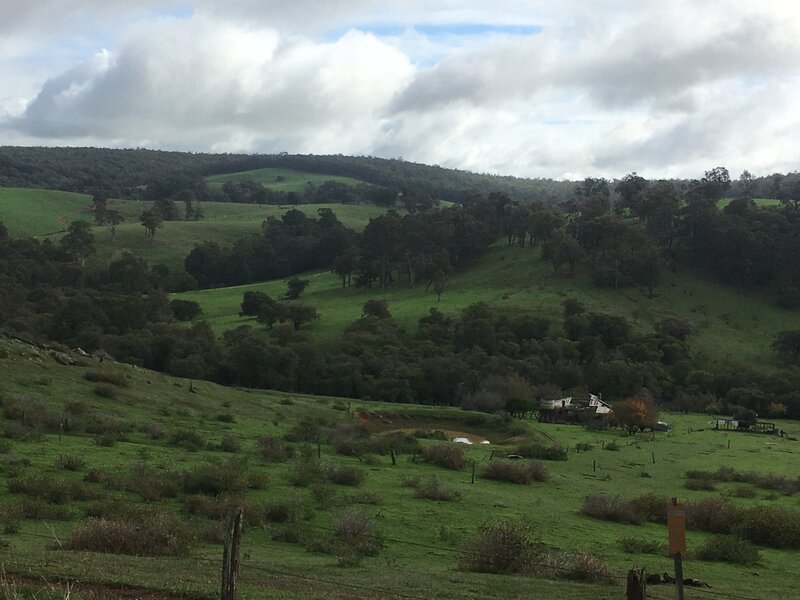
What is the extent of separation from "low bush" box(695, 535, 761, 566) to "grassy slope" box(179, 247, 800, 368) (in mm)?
63208

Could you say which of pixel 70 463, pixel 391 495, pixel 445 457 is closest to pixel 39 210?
pixel 445 457

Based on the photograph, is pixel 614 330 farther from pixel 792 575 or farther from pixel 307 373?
pixel 792 575

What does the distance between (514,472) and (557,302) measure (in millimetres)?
63483

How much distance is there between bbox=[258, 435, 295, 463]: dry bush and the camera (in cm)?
3337

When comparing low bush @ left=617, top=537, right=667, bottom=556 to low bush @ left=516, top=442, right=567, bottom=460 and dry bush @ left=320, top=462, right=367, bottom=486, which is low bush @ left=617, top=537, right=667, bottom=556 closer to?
dry bush @ left=320, top=462, right=367, bottom=486

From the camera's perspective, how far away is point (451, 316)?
9244 centimetres

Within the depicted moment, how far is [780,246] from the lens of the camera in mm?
107375

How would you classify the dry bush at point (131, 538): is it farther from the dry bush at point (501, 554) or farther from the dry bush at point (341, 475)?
the dry bush at point (341, 475)

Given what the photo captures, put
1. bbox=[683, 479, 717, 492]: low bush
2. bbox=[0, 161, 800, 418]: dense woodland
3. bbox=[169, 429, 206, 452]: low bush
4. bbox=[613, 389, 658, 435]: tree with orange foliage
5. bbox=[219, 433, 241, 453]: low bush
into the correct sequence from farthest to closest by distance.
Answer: bbox=[0, 161, 800, 418]: dense woodland, bbox=[613, 389, 658, 435]: tree with orange foliage, bbox=[683, 479, 717, 492]: low bush, bbox=[219, 433, 241, 453]: low bush, bbox=[169, 429, 206, 452]: low bush

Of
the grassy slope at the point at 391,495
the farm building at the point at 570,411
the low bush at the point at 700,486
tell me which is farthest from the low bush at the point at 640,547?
the farm building at the point at 570,411

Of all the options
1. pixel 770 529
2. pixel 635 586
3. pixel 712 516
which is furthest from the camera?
pixel 712 516

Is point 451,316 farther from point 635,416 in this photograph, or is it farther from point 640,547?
point 640,547

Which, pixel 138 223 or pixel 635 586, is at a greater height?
pixel 138 223

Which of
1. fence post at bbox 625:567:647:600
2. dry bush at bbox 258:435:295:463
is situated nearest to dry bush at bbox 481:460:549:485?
dry bush at bbox 258:435:295:463
